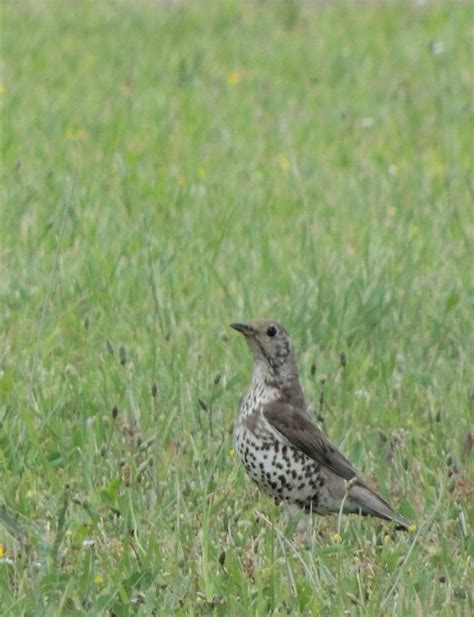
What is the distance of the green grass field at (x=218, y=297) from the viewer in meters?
4.50

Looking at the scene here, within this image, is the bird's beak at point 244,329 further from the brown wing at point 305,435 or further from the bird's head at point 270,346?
the brown wing at point 305,435

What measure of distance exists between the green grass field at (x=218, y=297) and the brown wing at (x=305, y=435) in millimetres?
222

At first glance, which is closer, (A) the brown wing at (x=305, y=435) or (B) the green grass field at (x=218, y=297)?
(B) the green grass field at (x=218, y=297)

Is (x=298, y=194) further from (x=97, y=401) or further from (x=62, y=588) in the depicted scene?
(x=62, y=588)

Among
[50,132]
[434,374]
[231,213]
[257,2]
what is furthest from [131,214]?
[257,2]

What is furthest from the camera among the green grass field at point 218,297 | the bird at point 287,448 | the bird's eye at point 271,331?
the bird's eye at point 271,331

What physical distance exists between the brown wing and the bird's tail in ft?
0.35

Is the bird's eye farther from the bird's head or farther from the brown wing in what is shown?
the brown wing

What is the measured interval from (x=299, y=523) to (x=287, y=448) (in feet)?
0.82

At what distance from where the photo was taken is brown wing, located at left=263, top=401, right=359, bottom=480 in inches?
192

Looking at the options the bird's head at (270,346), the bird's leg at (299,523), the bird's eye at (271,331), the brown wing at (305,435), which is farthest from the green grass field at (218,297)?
the bird's eye at (271,331)

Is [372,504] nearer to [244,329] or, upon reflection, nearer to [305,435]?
[305,435]

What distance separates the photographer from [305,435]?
16.2 ft

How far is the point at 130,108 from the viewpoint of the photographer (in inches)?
396
